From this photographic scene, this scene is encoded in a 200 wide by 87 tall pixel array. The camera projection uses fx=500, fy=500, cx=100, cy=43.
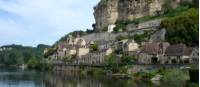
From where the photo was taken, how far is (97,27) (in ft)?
391

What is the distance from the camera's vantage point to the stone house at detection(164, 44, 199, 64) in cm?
6177

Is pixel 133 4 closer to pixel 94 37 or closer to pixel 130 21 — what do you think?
pixel 130 21

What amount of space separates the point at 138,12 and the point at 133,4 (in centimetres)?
275

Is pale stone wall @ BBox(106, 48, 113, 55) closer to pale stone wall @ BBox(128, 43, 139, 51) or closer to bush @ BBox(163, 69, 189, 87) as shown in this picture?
pale stone wall @ BBox(128, 43, 139, 51)

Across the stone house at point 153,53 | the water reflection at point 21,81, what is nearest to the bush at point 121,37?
the stone house at point 153,53

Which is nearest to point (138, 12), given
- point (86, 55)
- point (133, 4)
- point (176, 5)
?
point (133, 4)

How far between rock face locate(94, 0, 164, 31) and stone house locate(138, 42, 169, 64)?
2766cm

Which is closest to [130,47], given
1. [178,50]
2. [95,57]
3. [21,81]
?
[95,57]

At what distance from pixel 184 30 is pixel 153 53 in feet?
18.3

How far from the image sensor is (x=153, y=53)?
69.7m

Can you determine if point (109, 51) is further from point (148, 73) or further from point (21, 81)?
point (148, 73)

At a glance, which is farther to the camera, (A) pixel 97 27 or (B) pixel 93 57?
(A) pixel 97 27

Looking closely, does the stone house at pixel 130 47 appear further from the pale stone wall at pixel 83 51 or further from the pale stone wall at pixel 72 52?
the pale stone wall at pixel 72 52

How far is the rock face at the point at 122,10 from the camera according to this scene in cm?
10088
